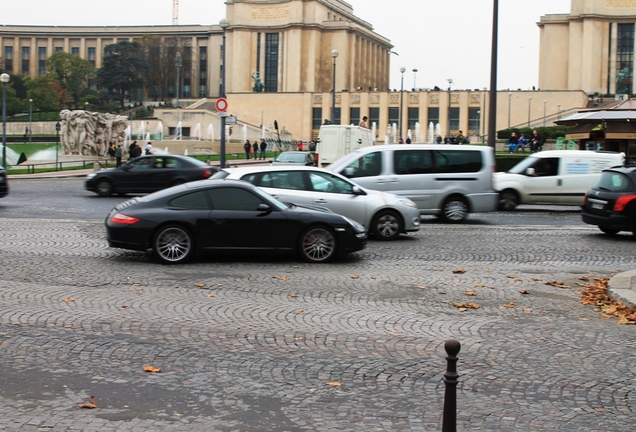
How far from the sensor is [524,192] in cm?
2528

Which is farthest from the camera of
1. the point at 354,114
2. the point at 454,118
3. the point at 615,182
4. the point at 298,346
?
the point at 354,114

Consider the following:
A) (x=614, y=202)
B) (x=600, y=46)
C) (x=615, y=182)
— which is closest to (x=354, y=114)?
(x=600, y=46)

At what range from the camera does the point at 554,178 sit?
82.4 feet

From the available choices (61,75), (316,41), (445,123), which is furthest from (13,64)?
(445,123)

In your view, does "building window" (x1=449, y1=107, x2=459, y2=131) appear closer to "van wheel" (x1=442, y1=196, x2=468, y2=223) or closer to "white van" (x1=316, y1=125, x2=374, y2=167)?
"white van" (x1=316, y1=125, x2=374, y2=167)

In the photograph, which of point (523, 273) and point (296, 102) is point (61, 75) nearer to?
point (296, 102)

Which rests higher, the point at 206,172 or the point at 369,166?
the point at 369,166

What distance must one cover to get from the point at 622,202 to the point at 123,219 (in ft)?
32.7

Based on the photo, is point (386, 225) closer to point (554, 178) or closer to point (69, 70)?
point (554, 178)

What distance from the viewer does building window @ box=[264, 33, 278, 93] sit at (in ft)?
395

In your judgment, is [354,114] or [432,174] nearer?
[432,174]

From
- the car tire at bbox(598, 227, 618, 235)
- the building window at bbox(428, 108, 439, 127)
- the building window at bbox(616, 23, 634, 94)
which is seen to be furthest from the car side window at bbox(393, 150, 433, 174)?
the building window at bbox(616, 23, 634, 94)

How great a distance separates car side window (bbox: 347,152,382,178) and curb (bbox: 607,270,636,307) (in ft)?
30.4

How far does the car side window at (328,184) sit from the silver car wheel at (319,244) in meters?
3.17
